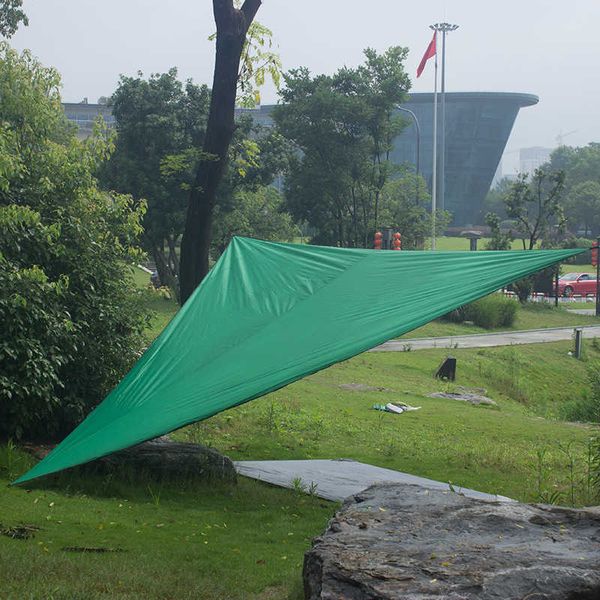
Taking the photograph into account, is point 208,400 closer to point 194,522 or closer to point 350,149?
point 194,522

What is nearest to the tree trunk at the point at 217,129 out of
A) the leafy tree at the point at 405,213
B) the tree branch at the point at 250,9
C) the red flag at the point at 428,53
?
the tree branch at the point at 250,9

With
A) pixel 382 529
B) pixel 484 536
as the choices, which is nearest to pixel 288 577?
pixel 382 529

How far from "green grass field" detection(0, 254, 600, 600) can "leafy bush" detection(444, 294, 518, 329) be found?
13.1 metres

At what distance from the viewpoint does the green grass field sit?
17.9 feet

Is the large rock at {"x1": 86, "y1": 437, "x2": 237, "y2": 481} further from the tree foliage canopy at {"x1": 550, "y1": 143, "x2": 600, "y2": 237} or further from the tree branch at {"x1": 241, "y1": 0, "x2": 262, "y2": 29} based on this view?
the tree foliage canopy at {"x1": 550, "y1": 143, "x2": 600, "y2": 237}

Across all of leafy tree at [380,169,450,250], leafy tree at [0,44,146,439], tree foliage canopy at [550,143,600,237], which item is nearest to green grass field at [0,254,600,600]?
leafy tree at [0,44,146,439]

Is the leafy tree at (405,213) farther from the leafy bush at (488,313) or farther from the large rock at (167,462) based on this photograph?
the large rock at (167,462)

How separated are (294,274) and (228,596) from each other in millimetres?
3880

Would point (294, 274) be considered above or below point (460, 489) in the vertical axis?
above

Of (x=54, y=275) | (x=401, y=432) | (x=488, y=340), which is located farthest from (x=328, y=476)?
(x=488, y=340)

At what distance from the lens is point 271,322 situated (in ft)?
26.2

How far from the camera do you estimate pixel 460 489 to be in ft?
28.8

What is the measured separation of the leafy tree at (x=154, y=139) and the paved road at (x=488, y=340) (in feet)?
32.3

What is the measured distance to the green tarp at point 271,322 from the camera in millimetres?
6934
